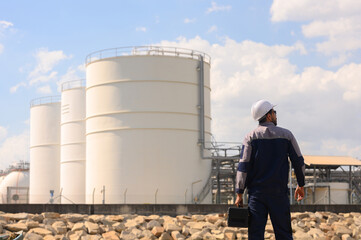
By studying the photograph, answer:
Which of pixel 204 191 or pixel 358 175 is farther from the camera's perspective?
pixel 358 175

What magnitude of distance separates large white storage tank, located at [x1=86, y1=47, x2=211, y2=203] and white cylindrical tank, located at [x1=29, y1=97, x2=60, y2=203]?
9.85 meters

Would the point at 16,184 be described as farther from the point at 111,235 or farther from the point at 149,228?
the point at 111,235

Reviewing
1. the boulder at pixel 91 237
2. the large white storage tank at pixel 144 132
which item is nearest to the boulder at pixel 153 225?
the boulder at pixel 91 237

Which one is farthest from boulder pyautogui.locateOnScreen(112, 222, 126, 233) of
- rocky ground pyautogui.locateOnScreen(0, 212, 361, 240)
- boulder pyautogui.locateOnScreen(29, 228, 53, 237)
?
boulder pyautogui.locateOnScreen(29, 228, 53, 237)

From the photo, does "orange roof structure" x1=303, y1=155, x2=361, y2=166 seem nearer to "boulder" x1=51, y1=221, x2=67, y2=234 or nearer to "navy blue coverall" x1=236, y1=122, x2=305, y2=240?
"boulder" x1=51, y1=221, x2=67, y2=234

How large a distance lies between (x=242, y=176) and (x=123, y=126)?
19.5 m

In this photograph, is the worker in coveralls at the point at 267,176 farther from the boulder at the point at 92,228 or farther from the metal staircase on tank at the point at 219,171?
the metal staircase on tank at the point at 219,171

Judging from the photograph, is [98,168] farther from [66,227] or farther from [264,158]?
[264,158]

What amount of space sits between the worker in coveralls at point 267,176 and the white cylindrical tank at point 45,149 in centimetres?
3017

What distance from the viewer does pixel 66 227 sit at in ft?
33.7

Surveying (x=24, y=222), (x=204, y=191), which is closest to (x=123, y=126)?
(x=204, y=191)

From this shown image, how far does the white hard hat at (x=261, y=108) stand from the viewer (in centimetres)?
497

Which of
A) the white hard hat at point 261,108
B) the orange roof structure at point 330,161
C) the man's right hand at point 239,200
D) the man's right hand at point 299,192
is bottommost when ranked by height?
the man's right hand at point 239,200

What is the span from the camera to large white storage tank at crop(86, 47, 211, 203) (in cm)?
2358
